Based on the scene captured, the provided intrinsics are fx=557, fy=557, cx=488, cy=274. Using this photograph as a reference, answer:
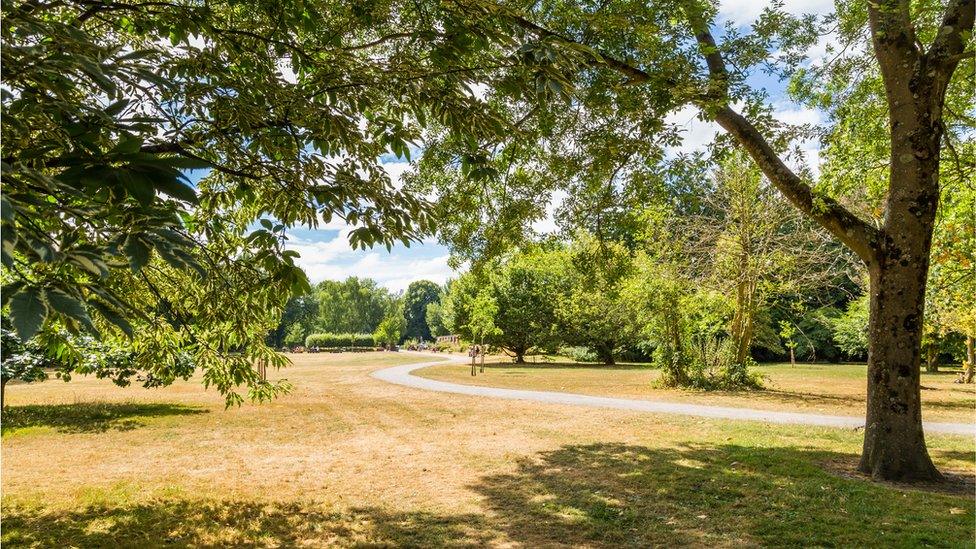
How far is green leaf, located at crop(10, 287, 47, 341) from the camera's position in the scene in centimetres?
139

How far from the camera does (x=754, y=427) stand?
36.1 feet

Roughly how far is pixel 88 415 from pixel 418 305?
273ft

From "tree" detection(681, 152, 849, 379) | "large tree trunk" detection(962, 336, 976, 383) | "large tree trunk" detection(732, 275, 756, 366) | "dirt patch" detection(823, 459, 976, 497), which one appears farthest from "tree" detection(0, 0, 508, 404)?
"large tree trunk" detection(962, 336, 976, 383)

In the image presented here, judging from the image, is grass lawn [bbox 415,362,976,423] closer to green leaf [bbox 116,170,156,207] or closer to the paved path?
the paved path

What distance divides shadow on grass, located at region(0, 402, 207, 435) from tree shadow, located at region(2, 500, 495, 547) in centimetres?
583

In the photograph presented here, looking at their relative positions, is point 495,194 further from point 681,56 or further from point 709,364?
point 709,364

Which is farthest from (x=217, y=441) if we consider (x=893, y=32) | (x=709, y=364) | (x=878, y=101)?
(x=709, y=364)

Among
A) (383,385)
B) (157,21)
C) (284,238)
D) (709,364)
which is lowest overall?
(383,385)

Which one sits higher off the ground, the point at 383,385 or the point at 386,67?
the point at 386,67

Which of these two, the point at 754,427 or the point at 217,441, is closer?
the point at 217,441

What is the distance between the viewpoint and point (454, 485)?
7000mm

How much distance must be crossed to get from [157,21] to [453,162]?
5.60 metres

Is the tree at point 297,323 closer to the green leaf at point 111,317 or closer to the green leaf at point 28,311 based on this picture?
the green leaf at point 111,317

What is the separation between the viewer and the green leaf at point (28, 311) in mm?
1389
